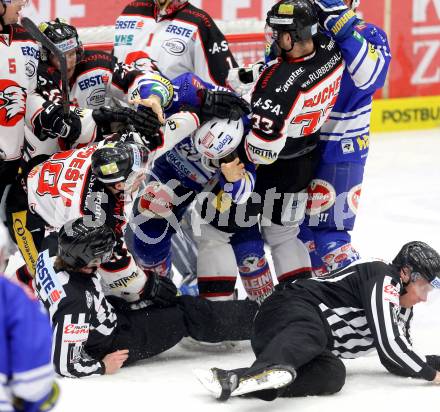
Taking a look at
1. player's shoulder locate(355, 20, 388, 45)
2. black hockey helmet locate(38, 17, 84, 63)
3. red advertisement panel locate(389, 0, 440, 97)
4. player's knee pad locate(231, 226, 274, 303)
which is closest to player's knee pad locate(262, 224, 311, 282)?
player's knee pad locate(231, 226, 274, 303)

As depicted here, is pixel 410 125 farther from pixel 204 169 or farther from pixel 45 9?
pixel 204 169

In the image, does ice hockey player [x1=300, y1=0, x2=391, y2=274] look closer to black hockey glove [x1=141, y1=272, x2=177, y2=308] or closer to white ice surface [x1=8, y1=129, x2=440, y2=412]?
white ice surface [x1=8, y1=129, x2=440, y2=412]

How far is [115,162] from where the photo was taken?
4.02 m

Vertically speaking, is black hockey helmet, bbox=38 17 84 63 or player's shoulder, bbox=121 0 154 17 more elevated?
player's shoulder, bbox=121 0 154 17

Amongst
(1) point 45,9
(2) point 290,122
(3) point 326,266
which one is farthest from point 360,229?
(1) point 45,9

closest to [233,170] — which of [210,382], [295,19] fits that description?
[295,19]

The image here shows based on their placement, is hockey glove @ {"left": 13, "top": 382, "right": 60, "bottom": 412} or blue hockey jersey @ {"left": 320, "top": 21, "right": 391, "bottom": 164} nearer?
hockey glove @ {"left": 13, "top": 382, "right": 60, "bottom": 412}

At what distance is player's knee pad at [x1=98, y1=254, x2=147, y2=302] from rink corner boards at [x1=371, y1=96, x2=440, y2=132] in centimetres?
493

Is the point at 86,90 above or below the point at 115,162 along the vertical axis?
above

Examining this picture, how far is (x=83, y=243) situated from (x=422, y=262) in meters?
1.19

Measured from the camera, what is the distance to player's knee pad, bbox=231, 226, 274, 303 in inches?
186

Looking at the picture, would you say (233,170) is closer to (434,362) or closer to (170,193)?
(170,193)

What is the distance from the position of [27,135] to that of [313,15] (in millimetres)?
1305

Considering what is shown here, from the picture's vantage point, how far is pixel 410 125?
899 centimetres
